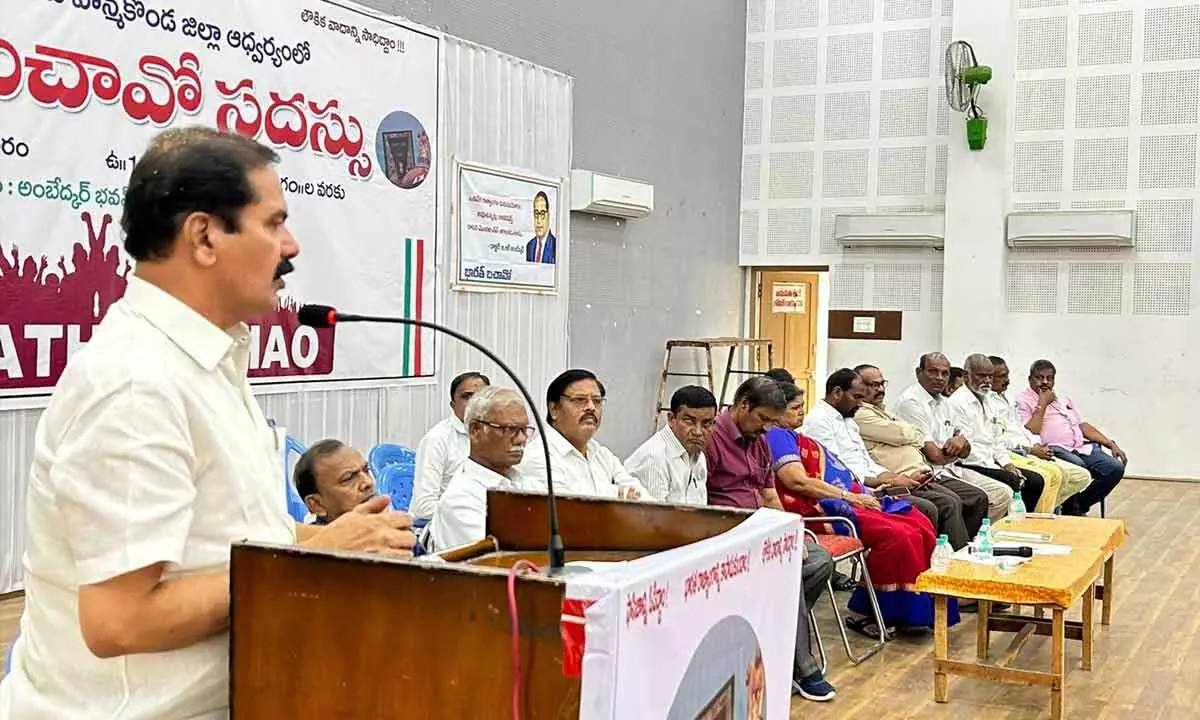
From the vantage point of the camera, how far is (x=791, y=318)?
11383mm

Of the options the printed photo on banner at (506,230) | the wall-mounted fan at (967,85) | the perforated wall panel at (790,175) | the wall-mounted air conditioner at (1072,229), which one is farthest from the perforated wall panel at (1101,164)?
the printed photo on banner at (506,230)

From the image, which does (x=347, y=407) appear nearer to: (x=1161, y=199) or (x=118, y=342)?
(x=118, y=342)

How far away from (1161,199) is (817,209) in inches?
113

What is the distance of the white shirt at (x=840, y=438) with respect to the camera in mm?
5680

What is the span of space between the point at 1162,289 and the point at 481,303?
19.3ft

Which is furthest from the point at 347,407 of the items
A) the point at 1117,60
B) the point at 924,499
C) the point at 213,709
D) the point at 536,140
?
the point at 1117,60

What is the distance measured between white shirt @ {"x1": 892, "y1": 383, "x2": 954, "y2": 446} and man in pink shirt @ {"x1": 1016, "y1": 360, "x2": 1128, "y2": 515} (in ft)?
3.98

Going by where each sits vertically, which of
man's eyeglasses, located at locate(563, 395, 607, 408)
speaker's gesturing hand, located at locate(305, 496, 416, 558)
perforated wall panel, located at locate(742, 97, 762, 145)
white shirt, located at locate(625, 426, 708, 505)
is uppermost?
perforated wall panel, located at locate(742, 97, 762, 145)

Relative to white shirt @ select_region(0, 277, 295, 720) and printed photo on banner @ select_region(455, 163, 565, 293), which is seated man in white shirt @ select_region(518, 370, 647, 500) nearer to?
white shirt @ select_region(0, 277, 295, 720)

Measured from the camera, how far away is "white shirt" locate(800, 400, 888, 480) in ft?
18.6

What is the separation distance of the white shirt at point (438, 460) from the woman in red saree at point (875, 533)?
1307 millimetres

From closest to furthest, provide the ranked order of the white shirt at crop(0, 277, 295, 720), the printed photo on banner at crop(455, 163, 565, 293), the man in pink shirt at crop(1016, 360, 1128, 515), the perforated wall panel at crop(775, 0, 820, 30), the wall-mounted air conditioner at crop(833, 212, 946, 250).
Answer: the white shirt at crop(0, 277, 295, 720) → the printed photo on banner at crop(455, 163, 565, 293) → the man in pink shirt at crop(1016, 360, 1128, 515) → the wall-mounted air conditioner at crop(833, 212, 946, 250) → the perforated wall panel at crop(775, 0, 820, 30)

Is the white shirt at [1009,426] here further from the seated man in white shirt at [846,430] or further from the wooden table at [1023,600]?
the wooden table at [1023,600]

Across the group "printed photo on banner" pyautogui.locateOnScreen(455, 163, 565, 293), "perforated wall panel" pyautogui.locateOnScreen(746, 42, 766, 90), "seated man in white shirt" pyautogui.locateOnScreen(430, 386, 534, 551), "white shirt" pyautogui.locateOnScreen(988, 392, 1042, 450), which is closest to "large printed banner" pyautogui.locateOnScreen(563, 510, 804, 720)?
"seated man in white shirt" pyautogui.locateOnScreen(430, 386, 534, 551)
